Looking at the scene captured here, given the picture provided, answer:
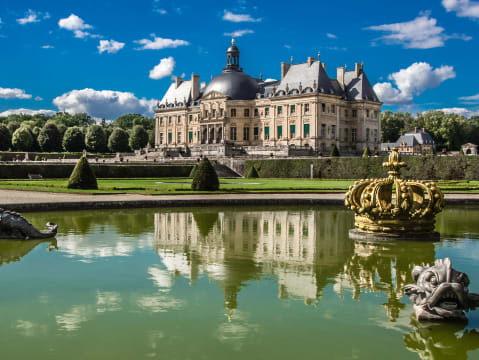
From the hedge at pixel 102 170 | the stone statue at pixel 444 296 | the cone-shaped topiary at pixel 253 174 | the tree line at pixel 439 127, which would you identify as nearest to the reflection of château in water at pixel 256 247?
the stone statue at pixel 444 296

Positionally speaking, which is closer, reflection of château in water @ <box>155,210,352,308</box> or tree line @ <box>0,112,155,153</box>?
reflection of château in water @ <box>155,210,352,308</box>

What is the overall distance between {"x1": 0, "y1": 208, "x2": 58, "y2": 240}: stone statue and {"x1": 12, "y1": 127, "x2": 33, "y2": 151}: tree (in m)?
67.6

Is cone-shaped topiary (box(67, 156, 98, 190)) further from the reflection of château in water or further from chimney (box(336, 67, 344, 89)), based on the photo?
chimney (box(336, 67, 344, 89))

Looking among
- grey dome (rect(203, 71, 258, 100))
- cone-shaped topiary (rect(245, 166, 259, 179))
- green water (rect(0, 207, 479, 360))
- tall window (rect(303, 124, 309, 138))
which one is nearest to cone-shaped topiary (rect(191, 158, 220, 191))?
green water (rect(0, 207, 479, 360))

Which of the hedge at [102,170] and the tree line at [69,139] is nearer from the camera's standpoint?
the hedge at [102,170]

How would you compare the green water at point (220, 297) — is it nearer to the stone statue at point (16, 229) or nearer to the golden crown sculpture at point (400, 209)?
the stone statue at point (16, 229)

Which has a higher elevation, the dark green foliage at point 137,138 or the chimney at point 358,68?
the chimney at point 358,68

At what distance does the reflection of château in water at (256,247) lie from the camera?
759 centimetres

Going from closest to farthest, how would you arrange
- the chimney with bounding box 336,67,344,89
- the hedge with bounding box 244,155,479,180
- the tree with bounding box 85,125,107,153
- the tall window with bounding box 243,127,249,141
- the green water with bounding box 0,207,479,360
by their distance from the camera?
the green water with bounding box 0,207,479,360
the hedge with bounding box 244,155,479,180
the chimney with bounding box 336,67,344,89
the tall window with bounding box 243,127,249,141
the tree with bounding box 85,125,107,153

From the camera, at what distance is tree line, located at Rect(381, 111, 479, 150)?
8694 cm

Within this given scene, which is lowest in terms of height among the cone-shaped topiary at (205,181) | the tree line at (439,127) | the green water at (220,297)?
the green water at (220,297)

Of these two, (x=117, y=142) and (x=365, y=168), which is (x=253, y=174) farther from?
(x=117, y=142)

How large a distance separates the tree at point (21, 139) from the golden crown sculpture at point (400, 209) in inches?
2765

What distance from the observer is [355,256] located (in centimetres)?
940
